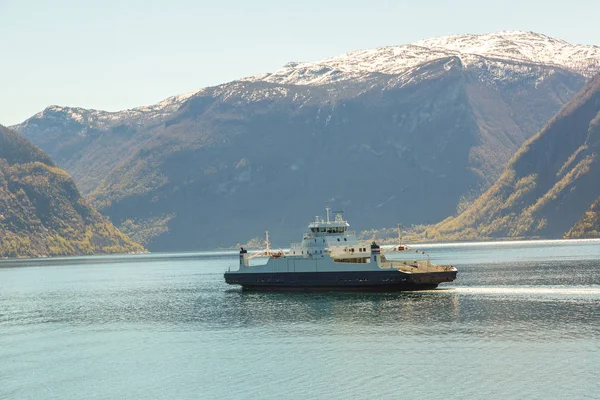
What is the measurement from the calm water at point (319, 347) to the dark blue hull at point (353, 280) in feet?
7.67

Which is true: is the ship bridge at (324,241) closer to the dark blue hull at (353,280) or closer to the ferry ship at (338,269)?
the ferry ship at (338,269)

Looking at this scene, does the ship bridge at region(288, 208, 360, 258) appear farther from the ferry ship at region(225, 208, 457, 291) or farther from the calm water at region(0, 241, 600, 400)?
the calm water at region(0, 241, 600, 400)

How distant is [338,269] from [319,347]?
→ 2183 inches

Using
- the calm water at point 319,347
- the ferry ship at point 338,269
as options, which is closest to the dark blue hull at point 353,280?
the ferry ship at point 338,269

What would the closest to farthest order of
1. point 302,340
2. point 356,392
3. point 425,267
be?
point 356,392, point 302,340, point 425,267

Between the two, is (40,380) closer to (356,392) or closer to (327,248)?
(356,392)

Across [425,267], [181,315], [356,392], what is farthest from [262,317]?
[356,392]

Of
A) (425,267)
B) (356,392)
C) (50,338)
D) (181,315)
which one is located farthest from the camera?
(425,267)

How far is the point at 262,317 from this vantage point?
12356cm

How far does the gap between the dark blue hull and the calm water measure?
92.1 inches

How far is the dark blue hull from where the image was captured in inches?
5763

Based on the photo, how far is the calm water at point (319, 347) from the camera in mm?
77500

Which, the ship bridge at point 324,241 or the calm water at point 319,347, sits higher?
the ship bridge at point 324,241

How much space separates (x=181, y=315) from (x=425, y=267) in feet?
141
